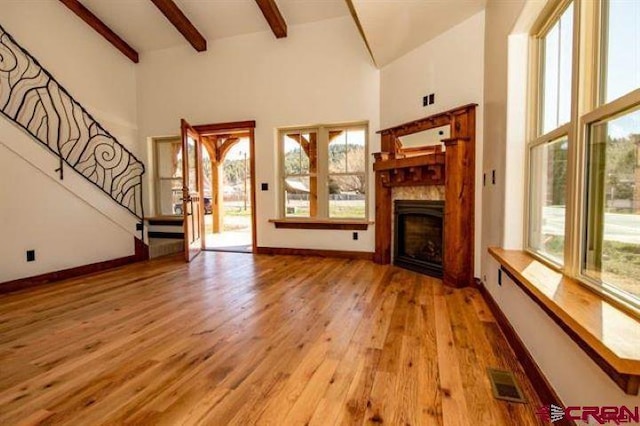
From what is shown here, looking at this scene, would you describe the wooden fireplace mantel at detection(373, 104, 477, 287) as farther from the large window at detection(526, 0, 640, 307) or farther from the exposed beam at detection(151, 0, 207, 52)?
the exposed beam at detection(151, 0, 207, 52)

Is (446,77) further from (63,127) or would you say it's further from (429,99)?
(63,127)

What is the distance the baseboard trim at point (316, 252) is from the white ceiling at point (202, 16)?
137 inches

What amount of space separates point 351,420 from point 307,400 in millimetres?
242

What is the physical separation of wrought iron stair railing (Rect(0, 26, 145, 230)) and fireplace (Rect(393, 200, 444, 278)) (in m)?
4.06

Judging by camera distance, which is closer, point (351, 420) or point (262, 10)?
point (351, 420)

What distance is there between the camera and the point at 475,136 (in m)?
3.31

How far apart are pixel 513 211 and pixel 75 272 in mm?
4976

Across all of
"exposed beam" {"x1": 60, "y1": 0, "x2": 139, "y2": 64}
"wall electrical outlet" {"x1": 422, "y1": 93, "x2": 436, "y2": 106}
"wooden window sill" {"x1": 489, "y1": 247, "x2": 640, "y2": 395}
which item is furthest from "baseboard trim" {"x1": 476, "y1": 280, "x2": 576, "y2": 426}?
"exposed beam" {"x1": 60, "y1": 0, "x2": 139, "y2": 64}

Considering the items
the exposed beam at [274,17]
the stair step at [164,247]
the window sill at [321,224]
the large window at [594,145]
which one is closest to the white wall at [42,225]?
the stair step at [164,247]

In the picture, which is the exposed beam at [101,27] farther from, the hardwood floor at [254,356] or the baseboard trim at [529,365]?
the baseboard trim at [529,365]

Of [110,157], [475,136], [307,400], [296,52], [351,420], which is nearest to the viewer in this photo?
[351,420]

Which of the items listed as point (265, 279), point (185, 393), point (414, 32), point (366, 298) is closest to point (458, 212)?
point (366, 298)

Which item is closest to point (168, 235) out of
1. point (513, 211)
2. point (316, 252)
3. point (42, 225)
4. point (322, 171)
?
point (42, 225)

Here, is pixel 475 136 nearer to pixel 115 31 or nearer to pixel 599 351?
pixel 599 351
